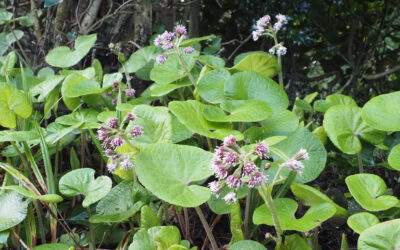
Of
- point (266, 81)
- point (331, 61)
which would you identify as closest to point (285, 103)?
point (266, 81)

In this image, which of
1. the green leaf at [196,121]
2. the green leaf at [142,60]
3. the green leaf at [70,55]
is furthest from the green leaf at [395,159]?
the green leaf at [70,55]

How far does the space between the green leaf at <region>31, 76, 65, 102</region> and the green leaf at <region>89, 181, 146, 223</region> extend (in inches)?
15.2

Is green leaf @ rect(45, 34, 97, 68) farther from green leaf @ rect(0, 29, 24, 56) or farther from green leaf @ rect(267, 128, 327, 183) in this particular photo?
green leaf @ rect(267, 128, 327, 183)

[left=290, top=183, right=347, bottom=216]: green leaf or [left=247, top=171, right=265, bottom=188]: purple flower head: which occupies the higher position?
[left=247, top=171, right=265, bottom=188]: purple flower head

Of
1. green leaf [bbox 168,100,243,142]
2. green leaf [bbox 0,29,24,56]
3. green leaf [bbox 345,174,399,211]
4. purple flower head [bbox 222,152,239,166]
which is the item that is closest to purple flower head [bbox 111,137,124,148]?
green leaf [bbox 168,100,243,142]

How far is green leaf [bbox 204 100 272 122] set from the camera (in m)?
1.03

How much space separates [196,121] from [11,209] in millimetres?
389

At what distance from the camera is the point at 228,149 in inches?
30.8

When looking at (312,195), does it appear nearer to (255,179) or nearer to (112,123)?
(255,179)

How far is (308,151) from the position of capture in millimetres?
1036

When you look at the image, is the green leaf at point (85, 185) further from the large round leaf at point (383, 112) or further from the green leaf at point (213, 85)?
the large round leaf at point (383, 112)

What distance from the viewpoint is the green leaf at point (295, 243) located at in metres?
0.93

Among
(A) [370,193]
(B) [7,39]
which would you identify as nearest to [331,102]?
(A) [370,193]

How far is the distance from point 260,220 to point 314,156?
0.21m
